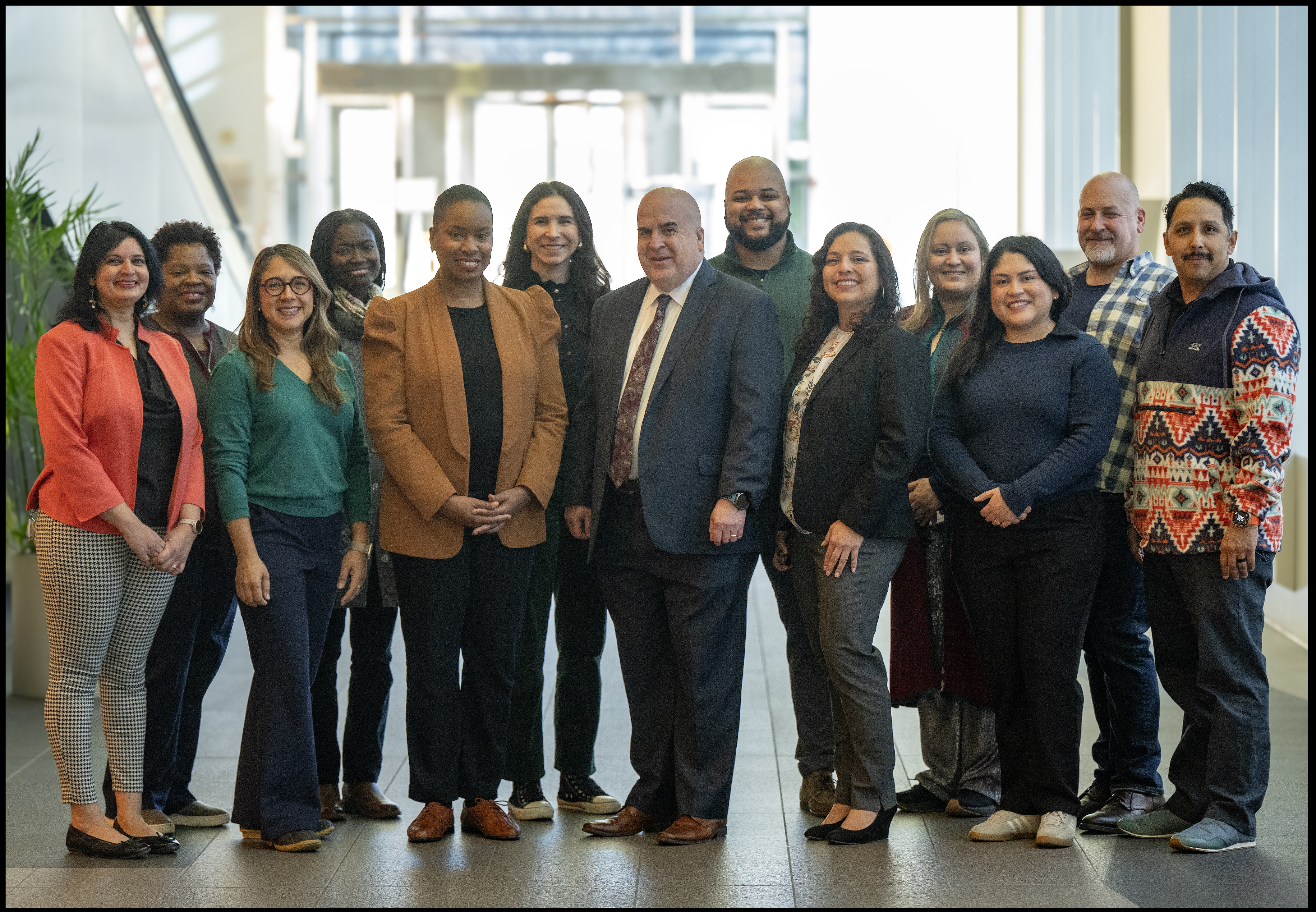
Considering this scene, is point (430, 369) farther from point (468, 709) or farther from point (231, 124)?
point (231, 124)

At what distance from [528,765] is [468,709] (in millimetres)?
285

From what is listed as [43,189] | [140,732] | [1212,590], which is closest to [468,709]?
[140,732]

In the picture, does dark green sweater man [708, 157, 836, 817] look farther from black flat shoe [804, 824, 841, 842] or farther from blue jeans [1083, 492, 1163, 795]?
blue jeans [1083, 492, 1163, 795]

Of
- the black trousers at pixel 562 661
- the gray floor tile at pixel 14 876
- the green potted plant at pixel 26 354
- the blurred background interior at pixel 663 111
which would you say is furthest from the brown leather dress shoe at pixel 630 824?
the blurred background interior at pixel 663 111

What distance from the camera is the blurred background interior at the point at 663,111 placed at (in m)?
7.74

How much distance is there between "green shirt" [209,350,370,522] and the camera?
124 inches

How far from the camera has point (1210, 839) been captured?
3.07m

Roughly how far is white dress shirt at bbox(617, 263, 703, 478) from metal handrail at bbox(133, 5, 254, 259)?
484 centimetres

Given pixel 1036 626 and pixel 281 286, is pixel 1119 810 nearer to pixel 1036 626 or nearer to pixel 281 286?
pixel 1036 626

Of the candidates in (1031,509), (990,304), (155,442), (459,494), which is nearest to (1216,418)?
(1031,509)

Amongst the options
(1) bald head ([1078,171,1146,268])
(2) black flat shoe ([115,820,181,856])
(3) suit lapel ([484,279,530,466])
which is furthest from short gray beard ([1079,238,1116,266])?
(2) black flat shoe ([115,820,181,856])

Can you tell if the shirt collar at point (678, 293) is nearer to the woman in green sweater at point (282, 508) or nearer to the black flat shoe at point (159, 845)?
the woman in green sweater at point (282, 508)

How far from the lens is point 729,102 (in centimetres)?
1358

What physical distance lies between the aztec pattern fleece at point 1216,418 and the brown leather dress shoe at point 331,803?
7.39 ft
